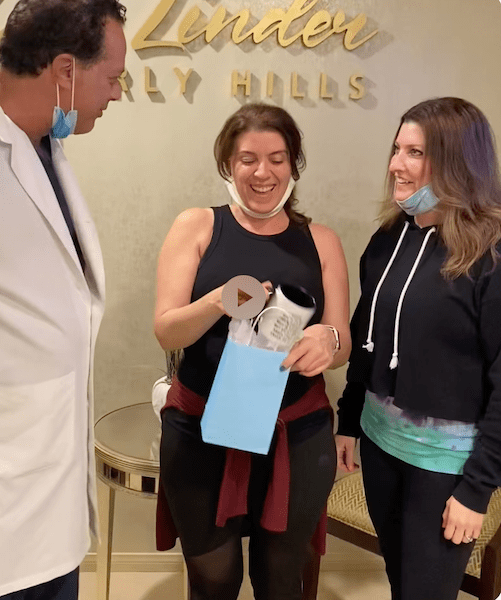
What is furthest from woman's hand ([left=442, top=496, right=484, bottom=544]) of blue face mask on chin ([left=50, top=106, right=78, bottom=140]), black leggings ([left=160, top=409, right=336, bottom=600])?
blue face mask on chin ([left=50, top=106, right=78, bottom=140])

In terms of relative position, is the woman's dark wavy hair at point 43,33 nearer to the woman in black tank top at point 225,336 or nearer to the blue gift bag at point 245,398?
the woman in black tank top at point 225,336

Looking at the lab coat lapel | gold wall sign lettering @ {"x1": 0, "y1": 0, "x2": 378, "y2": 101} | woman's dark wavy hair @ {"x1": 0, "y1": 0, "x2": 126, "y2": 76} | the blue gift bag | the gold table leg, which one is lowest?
the gold table leg

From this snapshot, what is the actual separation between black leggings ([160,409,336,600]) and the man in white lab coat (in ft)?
1.01

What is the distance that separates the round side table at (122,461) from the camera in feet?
5.69

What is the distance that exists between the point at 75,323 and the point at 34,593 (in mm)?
506

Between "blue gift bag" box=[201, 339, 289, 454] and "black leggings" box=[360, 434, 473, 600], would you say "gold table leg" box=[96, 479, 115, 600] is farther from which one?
"black leggings" box=[360, 434, 473, 600]

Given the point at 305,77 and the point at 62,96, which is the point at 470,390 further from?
the point at 305,77

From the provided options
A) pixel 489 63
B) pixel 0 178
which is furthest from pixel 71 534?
pixel 489 63

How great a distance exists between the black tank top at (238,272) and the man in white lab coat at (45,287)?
323mm

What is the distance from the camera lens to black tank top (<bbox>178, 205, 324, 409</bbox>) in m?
1.34

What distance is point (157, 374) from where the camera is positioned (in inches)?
86.1
